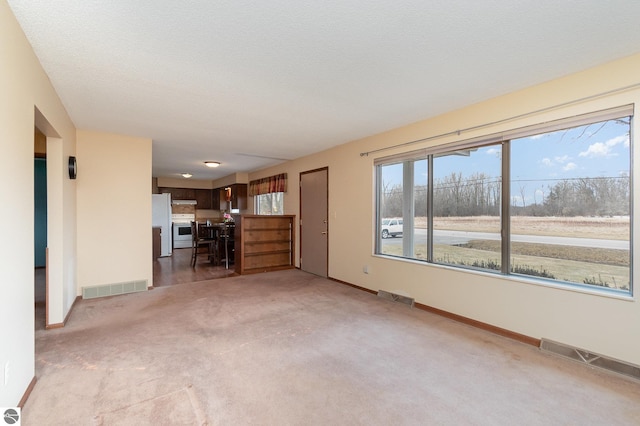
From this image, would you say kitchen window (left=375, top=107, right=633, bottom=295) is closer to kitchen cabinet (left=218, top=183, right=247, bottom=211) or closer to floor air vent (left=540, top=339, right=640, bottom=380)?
floor air vent (left=540, top=339, right=640, bottom=380)

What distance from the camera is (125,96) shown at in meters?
2.82

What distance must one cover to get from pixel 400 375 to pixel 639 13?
108 inches

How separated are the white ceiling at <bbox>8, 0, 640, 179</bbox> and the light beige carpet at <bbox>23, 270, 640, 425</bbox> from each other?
236 cm

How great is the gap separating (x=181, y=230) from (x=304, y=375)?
8269mm

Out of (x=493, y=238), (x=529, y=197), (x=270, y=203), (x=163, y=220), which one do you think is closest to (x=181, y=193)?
(x=163, y=220)

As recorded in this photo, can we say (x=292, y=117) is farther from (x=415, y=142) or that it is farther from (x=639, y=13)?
(x=639, y=13)


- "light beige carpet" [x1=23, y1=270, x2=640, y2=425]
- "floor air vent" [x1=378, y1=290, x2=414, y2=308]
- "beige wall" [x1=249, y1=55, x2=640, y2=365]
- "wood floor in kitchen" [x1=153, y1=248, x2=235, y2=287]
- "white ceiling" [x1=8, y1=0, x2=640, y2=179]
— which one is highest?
"white ceiling" [x1=8, y1=0, x2=640, y2=179]

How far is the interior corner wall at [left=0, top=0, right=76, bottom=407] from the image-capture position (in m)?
1.52

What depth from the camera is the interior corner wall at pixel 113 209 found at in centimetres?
401

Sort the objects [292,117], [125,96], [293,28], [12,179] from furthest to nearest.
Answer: [292,117] < [125,96] < [293,28] < [12,179]

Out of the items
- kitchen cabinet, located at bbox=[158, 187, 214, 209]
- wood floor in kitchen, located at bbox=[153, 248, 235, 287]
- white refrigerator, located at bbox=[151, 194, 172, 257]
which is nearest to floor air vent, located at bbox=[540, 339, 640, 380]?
wood floor in kitchen, located at bbox=[153, 248, 235, 287]

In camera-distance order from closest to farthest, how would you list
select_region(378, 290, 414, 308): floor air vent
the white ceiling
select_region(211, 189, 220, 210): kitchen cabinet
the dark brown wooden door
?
the white ceiling
select_region(378, 290, 414, 308): floor air vent
the dark brown wooden door
select_region(211, 189, 220, 210): kitchen cabinet

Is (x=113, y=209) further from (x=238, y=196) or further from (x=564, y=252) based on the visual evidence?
(x=564, y=252)

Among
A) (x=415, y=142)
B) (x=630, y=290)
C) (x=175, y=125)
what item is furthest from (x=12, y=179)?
(x=630, y=290)
